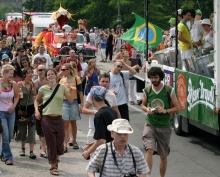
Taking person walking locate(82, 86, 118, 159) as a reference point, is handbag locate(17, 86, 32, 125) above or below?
below

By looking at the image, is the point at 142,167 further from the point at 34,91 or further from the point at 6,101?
the point at 34,91

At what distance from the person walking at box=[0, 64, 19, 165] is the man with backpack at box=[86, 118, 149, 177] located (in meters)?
5.22

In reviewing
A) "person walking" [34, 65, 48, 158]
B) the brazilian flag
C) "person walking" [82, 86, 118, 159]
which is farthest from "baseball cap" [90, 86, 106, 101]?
the brazilian flag

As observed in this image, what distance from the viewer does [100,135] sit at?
8750mm

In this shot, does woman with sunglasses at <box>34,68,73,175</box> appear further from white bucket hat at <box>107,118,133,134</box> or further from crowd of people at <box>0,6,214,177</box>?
white bucket hat at <box>107,118,133,134</box>

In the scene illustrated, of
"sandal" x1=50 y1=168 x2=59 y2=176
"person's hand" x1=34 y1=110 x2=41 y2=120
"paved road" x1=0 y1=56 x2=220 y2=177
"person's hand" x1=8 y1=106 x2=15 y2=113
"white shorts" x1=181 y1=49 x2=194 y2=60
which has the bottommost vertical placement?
"paved road" x1=0 y1=56 x2=220 y2=177

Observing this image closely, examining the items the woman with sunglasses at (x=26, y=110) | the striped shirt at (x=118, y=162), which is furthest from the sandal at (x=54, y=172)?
the striped shirt at (x=118, y=162)

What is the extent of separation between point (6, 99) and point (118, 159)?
5420mm

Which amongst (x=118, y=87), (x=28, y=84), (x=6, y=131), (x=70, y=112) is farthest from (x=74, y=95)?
(x=6, y=131)

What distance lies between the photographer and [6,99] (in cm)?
1237

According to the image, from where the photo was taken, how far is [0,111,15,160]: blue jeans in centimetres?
1230

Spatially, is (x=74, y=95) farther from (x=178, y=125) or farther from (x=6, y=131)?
(x=178, y=125)

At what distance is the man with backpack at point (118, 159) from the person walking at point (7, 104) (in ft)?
17.1

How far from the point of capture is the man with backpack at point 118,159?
724cm
